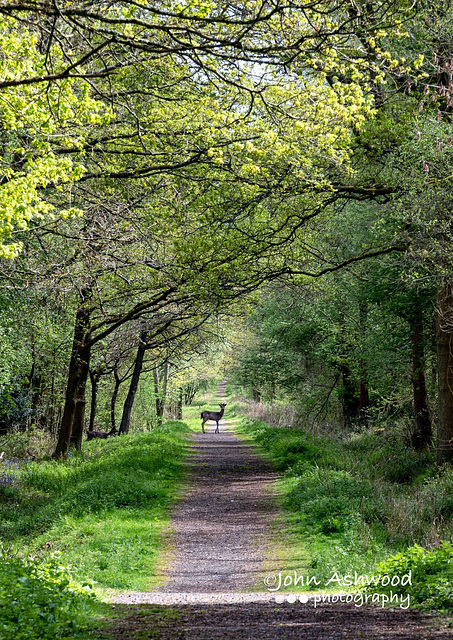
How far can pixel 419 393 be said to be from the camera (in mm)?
17641

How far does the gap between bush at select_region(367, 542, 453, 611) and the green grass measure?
3.39 meters

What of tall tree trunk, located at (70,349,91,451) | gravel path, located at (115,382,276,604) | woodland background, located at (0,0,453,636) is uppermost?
woodland background, located at (0,0,453,636)

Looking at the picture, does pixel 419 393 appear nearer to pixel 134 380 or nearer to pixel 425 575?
pixel 425 575

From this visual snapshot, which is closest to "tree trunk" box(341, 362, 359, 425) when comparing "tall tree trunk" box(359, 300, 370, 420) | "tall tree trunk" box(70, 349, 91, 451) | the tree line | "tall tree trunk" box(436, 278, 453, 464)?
"tall tree trunk" box(359, 300, 370, 420)

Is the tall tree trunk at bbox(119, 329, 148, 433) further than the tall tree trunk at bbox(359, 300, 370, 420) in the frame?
Yes

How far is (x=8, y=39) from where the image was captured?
736 cm

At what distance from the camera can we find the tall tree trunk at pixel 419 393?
1691 cm

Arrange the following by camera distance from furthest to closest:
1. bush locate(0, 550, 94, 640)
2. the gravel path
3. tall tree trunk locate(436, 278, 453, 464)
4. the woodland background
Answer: tall tree trunk locate(436, 278, 453, 464) → the gravel path → the woodland background → bush locate(0, 550, 94, 640)

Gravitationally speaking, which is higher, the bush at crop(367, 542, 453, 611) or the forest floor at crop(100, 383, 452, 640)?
the bush at crop(367, 542, 453, 611)

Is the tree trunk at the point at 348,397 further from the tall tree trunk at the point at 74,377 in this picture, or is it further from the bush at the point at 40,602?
the bush at the point at 40,602

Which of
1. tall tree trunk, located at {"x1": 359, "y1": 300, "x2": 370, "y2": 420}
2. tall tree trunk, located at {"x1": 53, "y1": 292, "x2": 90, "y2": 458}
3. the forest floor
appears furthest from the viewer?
tall tree trunk, located at {"x1": 359, "y1": 300, "x2": 370, "y2": 420}

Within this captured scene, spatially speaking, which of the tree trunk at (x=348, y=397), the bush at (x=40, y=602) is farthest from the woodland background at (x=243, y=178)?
the bush at (x=40, y=602)

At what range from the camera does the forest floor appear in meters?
5.59

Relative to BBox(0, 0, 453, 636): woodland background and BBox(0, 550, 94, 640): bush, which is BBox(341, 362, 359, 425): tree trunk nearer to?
BBox(0, 0, 453, 636): woodland background
